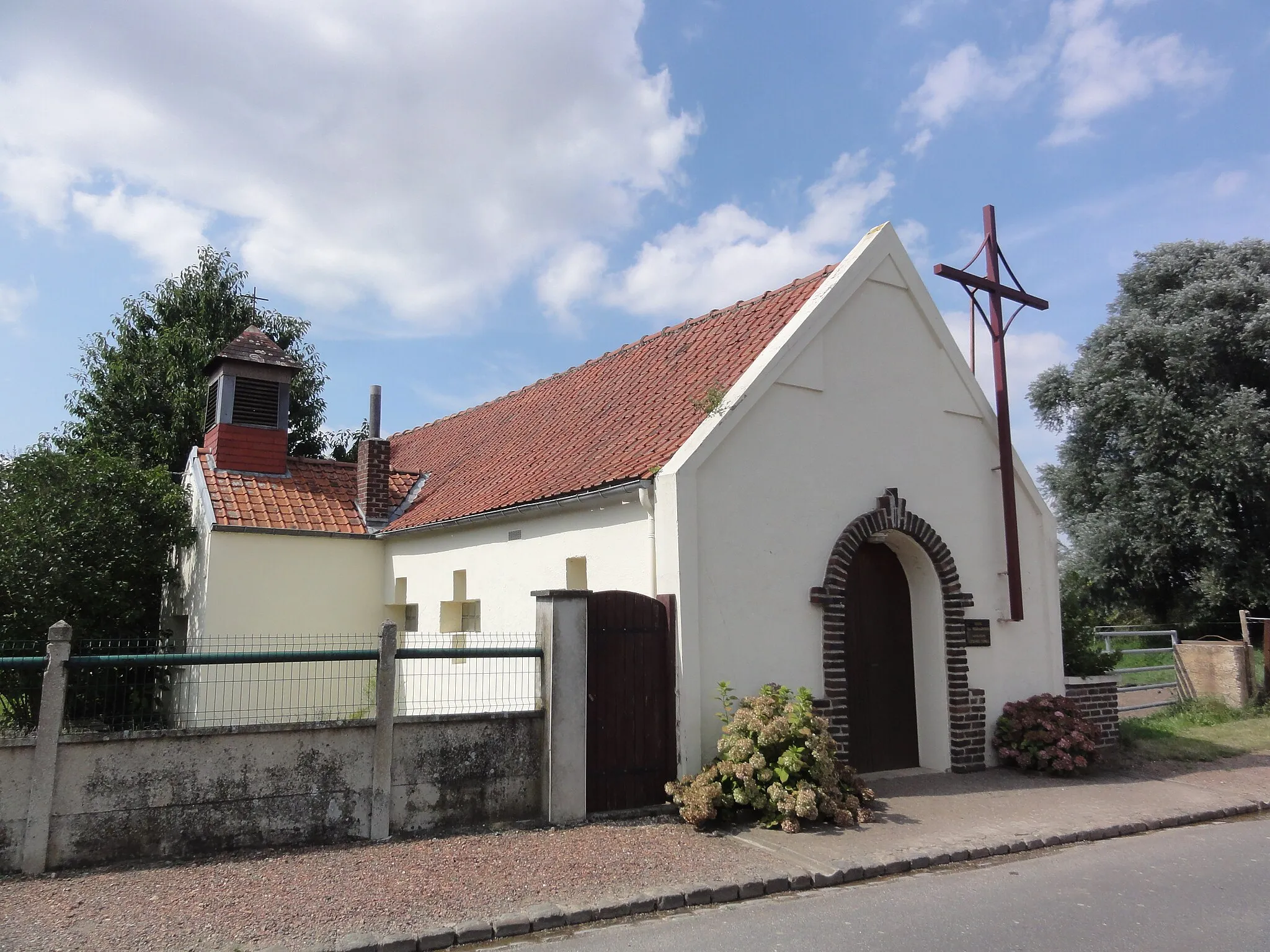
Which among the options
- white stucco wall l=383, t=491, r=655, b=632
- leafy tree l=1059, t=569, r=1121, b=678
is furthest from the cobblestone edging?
leafy tree l=1059, t=569, r=1121, b=678

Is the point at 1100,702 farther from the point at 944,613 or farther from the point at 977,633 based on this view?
the point at 944,613

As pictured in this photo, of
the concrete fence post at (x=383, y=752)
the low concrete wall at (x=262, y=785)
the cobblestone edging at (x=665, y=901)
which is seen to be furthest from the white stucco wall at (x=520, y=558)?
the cobblestone edging at (x=665, y=901)

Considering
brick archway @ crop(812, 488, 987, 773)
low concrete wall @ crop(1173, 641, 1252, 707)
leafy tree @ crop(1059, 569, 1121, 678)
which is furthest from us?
low concrete wall @ crop(1173, 641, 1252, 707)

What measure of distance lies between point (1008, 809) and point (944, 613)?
2.65 m

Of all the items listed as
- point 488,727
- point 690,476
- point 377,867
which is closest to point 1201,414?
point 690,476

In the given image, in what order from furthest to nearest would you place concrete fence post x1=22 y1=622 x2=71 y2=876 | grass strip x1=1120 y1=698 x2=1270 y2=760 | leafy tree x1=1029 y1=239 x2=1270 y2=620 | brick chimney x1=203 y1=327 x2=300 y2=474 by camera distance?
leafy tree x1=1029 y1=239 x2=1270 y2=620
brick chimney x1=203 y1=327 x2=300 y2=474
grass strip x1=1120 y1=698 x2=1270 y2=760
concrete fence post x1=22 y1=622 x2=71 y2=876

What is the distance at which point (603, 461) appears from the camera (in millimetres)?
11188

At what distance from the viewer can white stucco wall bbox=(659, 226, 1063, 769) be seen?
952cm

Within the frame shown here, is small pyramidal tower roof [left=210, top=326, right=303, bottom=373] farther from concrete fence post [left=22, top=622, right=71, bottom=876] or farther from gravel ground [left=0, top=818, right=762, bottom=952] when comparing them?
gravel ground [left=0, top=818, right=762, bottom=952]

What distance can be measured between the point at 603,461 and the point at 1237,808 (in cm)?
790

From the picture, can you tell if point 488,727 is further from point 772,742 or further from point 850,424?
point 850,424

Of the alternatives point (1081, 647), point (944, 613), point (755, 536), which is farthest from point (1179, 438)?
point (755, 536)

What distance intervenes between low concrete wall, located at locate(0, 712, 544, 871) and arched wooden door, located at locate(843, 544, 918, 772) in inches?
171

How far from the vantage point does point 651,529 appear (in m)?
9.65
